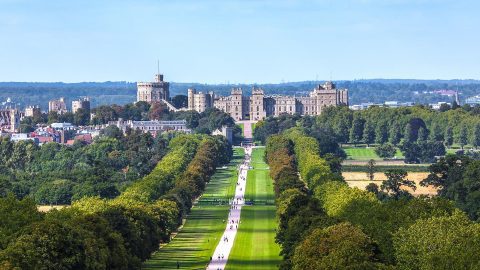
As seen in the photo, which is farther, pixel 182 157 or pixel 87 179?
pixel 182 157

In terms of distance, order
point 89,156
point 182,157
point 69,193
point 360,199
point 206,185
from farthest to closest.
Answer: point 89,156 < point 182,157 < point 206,185 < point 69,193 < point 360,199

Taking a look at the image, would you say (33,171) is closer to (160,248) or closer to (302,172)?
(302,172)

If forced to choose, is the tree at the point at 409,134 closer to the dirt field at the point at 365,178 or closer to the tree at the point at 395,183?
the dirt field at the point at 365,178

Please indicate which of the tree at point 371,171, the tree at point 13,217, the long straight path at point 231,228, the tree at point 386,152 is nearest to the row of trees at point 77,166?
the long straight path at point 231,228

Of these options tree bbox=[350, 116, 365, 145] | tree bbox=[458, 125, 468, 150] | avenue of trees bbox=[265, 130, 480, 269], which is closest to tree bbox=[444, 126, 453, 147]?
tree bbox=[458, 125, 468, 150]

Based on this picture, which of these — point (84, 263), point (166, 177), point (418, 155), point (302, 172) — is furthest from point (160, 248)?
point (418, 155)

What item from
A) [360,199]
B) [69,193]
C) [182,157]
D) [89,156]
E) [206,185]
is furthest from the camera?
[89,156]
